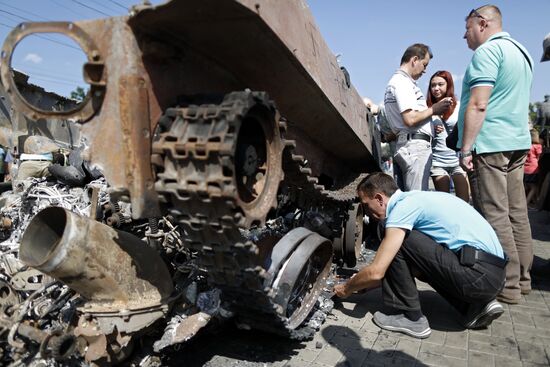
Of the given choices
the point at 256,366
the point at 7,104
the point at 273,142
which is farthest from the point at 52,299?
the point at 7,104

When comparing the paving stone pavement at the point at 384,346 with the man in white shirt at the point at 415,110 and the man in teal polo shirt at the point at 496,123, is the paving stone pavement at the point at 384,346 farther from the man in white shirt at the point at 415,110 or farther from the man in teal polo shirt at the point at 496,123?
the man in white shirt at the point at 415,110

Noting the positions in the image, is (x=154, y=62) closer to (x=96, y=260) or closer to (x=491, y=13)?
(x=96, y=260)

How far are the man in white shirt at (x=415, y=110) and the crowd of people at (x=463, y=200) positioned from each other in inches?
0.4

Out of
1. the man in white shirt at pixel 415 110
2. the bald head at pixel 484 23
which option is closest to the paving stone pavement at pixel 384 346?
the man in white shirt at pixel 415 110

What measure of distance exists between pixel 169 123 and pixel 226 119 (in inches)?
14.3

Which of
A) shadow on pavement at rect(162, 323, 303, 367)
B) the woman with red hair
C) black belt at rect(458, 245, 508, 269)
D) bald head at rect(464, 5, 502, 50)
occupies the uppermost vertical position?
bald head at rect(464, 5, 502, 50)

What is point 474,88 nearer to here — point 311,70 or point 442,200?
point 442,200

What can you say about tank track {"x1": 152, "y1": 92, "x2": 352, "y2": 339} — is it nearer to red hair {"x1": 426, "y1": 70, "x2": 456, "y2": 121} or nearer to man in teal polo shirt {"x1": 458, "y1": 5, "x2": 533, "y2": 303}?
man in teal polo shirt {"x1": 458, "y1": 5, "x2": 533, "y2": 303}

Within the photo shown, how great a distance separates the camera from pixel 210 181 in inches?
73.9

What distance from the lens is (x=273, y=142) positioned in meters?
2.37

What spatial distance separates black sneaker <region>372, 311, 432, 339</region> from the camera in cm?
323

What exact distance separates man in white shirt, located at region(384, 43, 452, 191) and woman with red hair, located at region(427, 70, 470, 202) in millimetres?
431

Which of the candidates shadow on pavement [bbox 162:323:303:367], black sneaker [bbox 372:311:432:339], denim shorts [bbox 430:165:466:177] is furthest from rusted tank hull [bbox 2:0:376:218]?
denim shorts [bbox 430:165:466:177]

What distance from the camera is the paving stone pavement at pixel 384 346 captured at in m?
2.88
